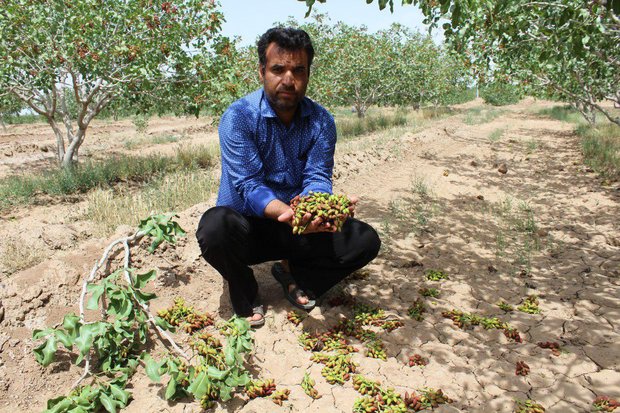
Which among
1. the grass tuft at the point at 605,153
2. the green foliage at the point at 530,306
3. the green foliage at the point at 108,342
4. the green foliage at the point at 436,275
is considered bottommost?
the green foliage at the point at 530,306

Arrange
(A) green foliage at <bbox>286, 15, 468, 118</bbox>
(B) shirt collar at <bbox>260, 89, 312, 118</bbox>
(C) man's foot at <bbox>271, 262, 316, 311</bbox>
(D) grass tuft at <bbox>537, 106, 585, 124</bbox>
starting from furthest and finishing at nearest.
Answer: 1. (D) grass tuft at <bbox>537, 106, 585, 124</bbox>
2. (A) green foliage at <bbox>286, 15, 468, 118</bbox>
3. (C) man's foot at <bbox>271, 262, 316, 311</bbox>
4. (B) shirt collar at <bbox>260, 89, 312, 118</bbox>

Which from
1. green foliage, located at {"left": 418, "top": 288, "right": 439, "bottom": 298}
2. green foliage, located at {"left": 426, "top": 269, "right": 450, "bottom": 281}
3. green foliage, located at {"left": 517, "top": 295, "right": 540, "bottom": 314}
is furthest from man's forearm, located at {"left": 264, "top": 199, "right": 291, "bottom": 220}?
green foliage, located at {"left": 517, "top": 295, "right": 540, "bottom": 314}

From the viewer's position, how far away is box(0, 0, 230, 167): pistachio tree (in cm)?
707

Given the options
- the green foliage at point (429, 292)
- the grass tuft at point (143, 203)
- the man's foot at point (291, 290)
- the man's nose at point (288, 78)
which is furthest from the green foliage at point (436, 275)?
the grass tuft at point (143, 203)

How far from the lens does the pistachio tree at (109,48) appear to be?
7.07 m

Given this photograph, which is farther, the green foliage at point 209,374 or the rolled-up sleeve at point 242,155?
the rolled-up sleeve at point 242,155

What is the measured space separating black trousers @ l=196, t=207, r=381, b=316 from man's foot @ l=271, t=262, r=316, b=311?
4.0 inches

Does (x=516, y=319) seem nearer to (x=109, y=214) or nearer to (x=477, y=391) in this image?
(x=477, y=391)

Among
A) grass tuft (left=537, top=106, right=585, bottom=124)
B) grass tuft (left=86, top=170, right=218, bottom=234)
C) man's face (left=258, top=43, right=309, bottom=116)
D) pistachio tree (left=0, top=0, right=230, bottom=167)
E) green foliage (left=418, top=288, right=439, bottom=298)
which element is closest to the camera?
man's face (left=258, top=43, right=309, bottom=116)

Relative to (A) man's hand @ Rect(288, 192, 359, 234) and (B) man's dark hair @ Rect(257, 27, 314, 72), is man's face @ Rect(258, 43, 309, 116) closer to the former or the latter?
(B) man's dark hair @ Rect(257, 27, 314, 72)

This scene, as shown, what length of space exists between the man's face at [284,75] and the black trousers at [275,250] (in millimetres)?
839

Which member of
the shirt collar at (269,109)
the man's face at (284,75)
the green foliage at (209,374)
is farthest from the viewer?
the shirt collar at (269,109)

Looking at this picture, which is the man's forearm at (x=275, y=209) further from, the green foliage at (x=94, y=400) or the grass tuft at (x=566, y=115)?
the grass tuft at (x=566, y=115)

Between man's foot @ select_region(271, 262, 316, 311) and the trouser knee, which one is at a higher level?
the trouser knee
